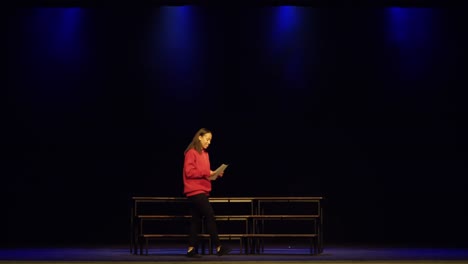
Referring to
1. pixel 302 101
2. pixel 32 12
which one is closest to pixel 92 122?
pixel 32 12

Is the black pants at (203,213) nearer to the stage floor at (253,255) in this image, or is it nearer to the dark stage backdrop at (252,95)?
the stage floor at (253,255)

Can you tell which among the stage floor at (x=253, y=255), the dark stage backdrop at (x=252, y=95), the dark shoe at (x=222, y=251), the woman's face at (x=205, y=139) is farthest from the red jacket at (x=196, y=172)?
→ the dark stage backdrop at (x=252, y=95)

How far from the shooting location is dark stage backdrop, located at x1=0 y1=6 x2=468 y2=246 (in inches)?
615

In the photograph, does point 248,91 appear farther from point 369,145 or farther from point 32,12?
point 32,12

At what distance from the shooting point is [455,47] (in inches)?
614

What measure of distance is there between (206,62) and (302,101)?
5.10 ft

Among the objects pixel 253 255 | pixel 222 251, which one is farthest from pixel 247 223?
pixel 222 251

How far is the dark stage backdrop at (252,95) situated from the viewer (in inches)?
615

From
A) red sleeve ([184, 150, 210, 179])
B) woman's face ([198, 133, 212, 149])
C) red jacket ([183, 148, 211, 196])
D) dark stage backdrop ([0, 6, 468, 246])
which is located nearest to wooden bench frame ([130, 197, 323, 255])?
red jacket ([183, 148, 211, 196])

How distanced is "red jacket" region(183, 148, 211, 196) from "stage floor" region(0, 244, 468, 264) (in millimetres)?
820

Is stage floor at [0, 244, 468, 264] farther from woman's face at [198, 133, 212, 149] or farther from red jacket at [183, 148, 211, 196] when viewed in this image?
woman's face at [198, 133, 212, 149]

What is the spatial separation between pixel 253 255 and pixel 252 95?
336 centimetres

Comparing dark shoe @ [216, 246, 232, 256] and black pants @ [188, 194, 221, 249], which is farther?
dark shoe @ [216, 246, 232, 256]

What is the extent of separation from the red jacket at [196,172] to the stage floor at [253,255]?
82 centimetres
